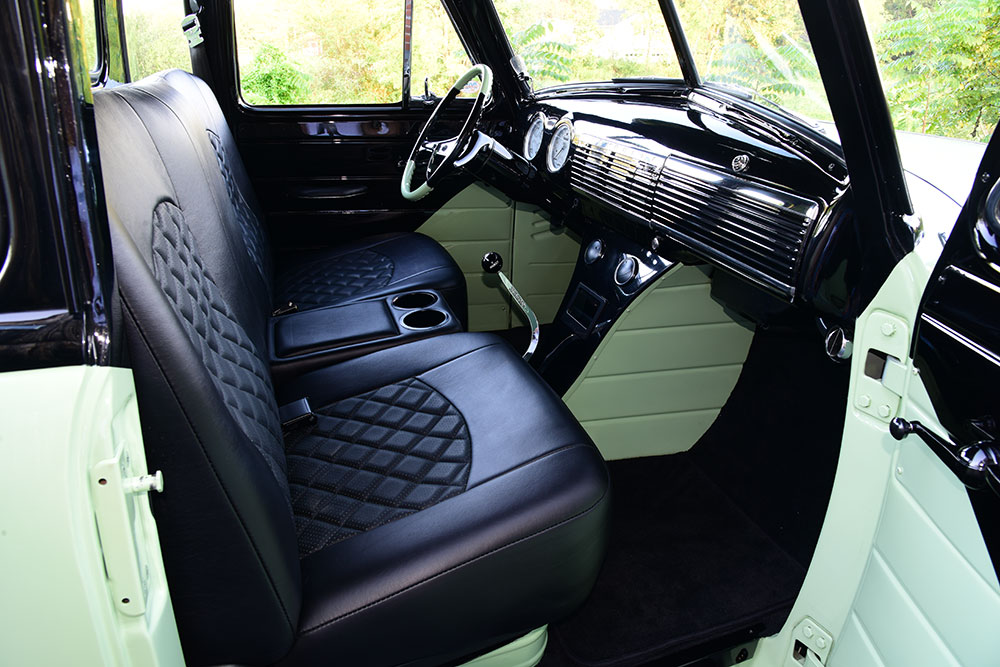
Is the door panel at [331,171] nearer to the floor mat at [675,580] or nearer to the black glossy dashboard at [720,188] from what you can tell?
the black glossy dashboard at [720,188]

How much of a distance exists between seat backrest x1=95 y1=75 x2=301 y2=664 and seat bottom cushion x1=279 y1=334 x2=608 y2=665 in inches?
3.6

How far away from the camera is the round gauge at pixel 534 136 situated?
7.38 feet

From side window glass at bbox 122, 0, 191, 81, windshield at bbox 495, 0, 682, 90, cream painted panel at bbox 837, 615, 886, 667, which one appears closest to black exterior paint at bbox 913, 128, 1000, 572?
cream painted panel at bbox 837, 615, 886, 667

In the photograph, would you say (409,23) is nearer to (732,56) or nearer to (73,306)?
(732,56)

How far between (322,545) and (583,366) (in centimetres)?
102

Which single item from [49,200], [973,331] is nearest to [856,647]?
[973,331]

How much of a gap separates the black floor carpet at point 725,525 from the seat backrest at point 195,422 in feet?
2.58

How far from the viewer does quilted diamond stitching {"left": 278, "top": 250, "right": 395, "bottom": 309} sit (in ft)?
7.00

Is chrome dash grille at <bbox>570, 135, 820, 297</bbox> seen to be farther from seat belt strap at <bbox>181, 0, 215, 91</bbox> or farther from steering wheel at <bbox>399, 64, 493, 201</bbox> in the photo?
seat belt strap at <bbox>181, 0, 215, 91</bbox>

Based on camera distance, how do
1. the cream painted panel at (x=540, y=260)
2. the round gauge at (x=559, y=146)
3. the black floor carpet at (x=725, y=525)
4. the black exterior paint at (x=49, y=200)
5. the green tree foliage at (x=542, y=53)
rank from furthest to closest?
the cream painted panel at (x=540, y=260) < the green tree foliage at (x=542, y=53) < the round gauge at (x=559, y=146) < the black floor carpet at (x=725, y=525) < the black exterior paint at (x=49, y=200)

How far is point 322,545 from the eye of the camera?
1074 millimetres

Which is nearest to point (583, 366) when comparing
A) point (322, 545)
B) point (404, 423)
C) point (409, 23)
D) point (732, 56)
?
point (404, 423)

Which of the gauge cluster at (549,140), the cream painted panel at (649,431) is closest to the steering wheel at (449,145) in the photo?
the gauge cluster at (549,140)

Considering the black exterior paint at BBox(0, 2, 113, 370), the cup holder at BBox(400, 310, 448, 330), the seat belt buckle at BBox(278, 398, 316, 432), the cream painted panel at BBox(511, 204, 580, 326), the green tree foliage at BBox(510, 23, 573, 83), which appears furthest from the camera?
the cream painted panel at BBox(511, 204, 580, 326)
